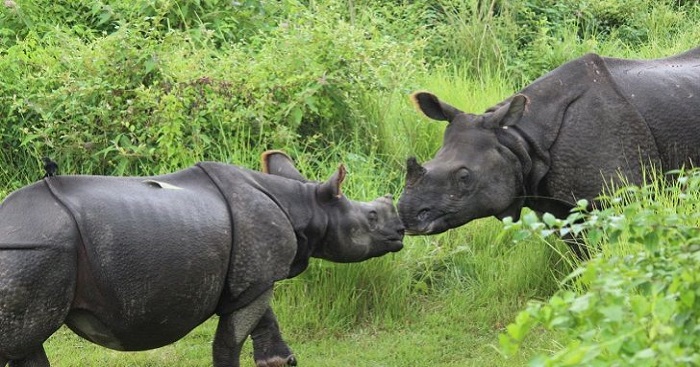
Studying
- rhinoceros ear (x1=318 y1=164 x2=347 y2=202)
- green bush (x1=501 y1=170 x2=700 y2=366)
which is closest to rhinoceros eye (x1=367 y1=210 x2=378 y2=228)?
rhinoceros ear (x1=318 y1=164 x2=347 y2=202)

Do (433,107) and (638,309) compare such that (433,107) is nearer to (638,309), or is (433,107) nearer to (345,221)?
(345,221)

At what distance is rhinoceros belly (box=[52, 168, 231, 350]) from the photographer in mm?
6020

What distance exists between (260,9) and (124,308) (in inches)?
203

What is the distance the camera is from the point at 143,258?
20.0 feet

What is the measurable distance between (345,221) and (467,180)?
2.96ft

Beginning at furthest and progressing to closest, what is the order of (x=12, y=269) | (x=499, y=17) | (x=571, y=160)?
(x=499, y=17) < (x=571, y=160) < (x=12, y=269)

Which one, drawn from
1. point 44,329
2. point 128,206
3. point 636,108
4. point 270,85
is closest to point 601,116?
point 636,108

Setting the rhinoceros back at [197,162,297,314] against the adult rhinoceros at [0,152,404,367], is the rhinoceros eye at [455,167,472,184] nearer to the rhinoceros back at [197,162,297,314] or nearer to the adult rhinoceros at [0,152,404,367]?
the adult rhinoceros at [0,152,404,367]

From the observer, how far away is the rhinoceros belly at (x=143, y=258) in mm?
6020

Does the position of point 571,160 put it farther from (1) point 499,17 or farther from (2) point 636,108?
(1) point 499,17

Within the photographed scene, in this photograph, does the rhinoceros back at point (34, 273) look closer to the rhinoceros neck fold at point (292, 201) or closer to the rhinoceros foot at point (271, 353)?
the rhinoceros neck fold at point (292, 201)

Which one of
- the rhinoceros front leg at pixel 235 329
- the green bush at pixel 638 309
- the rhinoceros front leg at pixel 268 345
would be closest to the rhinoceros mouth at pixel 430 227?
the rhinoceros front leg at pixel 268 345

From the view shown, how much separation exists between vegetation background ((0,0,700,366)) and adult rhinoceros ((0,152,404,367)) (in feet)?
2.62

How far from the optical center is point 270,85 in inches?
361
